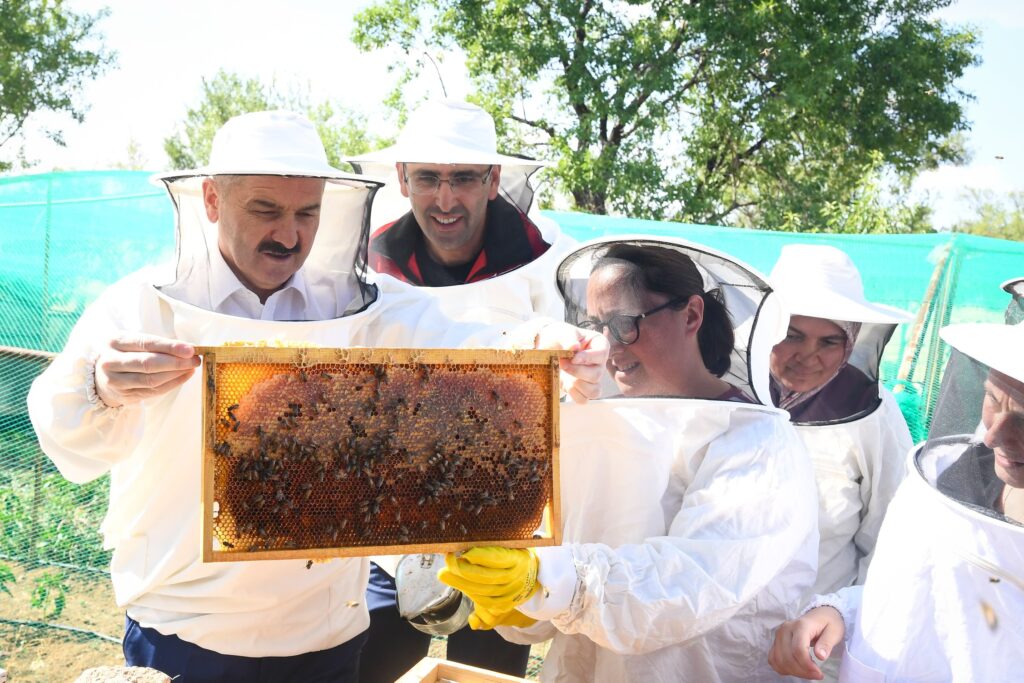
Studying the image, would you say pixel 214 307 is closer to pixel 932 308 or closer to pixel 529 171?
pixel 529 171

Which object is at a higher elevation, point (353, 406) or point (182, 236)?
point (182, 236)

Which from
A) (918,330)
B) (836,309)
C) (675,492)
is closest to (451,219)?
(836,309)

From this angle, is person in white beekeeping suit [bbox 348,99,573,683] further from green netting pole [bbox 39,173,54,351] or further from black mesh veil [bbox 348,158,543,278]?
green netting pole [bbox 39,173,54,351]

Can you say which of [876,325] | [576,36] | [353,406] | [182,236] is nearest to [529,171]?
[876,325]

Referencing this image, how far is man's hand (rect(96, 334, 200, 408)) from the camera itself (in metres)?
1.97

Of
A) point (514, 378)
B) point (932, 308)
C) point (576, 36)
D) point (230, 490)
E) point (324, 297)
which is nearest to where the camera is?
point (230, 490)

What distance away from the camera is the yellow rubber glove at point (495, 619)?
234 centimetres

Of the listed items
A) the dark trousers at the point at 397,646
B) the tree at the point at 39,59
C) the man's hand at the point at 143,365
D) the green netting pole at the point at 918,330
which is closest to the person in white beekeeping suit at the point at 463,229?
the dark trousers at the point at 397,646

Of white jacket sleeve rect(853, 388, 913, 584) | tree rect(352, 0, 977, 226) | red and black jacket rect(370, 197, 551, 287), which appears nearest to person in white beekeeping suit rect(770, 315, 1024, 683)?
white jacket sleeve rect(853, 388, 913, 584)

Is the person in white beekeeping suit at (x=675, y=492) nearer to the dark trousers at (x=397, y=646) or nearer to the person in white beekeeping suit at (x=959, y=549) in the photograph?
the person in white beekeeping suit at (x=959, y=549)

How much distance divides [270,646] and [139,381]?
101 cm

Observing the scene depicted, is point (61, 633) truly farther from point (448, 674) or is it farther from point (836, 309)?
point (836, 309)

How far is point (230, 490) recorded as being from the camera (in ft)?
6.45

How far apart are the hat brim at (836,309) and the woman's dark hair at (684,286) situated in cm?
108
